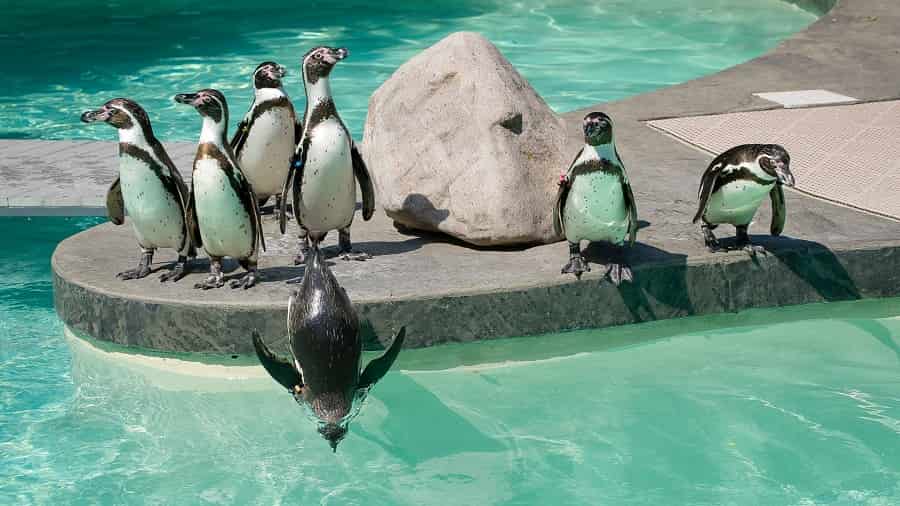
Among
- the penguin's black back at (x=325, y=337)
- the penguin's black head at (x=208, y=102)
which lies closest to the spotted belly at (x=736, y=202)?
the penguin's black back at (x=325, y=337)

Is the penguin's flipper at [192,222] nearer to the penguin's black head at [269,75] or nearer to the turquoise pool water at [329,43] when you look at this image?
the penguin's black head at [269,75]

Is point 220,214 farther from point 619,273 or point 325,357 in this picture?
point 619,273

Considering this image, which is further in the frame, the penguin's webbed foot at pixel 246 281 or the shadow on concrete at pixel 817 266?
the shadow on concrete at pixel 817 266

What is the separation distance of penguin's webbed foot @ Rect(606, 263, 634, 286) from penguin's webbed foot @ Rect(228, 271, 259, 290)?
144cm

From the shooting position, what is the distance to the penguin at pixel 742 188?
202 inches

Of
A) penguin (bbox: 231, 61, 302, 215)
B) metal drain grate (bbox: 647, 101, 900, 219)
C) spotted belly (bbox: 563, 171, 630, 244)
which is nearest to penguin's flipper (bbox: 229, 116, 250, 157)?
penguin (bbox: 231, 61, 302, 215)

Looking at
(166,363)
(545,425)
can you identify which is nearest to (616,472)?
(545,425)

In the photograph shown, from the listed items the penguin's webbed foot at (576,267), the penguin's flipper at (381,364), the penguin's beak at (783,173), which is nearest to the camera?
the penguin's flipper at (381,364)

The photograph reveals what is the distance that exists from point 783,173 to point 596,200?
0.73 m

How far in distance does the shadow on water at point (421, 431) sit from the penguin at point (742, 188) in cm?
139

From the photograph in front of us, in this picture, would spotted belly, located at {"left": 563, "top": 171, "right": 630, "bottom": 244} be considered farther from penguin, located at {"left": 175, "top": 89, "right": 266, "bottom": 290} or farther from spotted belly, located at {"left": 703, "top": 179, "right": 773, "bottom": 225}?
penguin, located at {"left": 175, "top": 89, "right": 266, "bottom": 290}

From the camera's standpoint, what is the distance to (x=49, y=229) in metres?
7.06

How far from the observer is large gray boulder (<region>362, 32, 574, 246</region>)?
5.64 metres

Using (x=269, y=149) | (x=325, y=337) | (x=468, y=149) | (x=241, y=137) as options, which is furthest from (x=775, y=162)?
(x=241, y=137)
